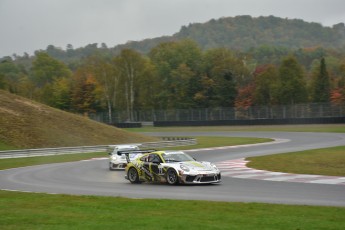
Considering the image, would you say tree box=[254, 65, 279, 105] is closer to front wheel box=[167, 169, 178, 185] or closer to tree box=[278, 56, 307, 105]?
tree box=[278, 56, 307, 105]

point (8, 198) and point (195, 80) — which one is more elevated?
point (195, 80)

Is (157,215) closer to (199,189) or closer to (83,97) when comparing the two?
(199,189)

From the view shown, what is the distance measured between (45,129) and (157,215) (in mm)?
42417

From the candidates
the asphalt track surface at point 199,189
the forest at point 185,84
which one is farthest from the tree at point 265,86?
the asphalt track surface at point 199,189

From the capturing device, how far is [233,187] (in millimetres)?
17906

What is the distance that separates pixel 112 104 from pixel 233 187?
10239cm

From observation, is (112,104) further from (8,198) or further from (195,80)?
(8,198)

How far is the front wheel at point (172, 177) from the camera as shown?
63.5 feet

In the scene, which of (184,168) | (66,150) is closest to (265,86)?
(66,150)

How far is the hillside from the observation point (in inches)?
1951

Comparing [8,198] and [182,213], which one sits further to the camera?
[8,198]

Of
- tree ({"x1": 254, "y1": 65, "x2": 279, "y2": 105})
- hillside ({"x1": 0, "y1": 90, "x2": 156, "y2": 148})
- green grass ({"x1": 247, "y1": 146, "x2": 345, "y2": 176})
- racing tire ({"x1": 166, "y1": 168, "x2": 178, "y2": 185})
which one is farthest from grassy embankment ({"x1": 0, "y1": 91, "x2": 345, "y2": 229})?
tree ({"x1": 254, "y1": 65, "x2": 279, "y2": 105})

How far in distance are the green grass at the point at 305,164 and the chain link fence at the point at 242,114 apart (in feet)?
127

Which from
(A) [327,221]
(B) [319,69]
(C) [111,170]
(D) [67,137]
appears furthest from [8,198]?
(B) [319,69]
